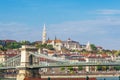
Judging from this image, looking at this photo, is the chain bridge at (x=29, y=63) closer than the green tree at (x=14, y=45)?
Yes

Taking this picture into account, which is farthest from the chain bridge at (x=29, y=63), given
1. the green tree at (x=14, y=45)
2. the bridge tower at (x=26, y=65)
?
the green tree at (x=14, y=45)

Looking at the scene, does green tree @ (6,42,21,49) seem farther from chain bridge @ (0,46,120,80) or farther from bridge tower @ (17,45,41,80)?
bridge tower @ (17,45,41,80)

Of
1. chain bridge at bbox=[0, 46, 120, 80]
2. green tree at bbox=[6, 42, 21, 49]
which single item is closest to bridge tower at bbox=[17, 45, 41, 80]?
chain bridge at bbox=[0, 46, 120, 80]

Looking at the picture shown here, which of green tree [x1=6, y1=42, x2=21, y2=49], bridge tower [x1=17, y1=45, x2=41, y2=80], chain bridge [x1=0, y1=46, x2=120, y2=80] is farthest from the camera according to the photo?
green tree [x1=6, y1=42, x2=21, y2=49]

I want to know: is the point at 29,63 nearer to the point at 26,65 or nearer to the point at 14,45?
the point at 26,65

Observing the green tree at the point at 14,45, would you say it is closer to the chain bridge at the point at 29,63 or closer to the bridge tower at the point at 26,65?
the chain bridge at the point at 29,63

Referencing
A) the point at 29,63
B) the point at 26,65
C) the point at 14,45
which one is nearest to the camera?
the point at 26,65

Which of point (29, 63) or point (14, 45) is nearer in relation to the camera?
point (29, 63)

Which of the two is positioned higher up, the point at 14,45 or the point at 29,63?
the point at 14,45

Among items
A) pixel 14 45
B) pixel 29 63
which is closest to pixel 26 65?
pixel 29 63

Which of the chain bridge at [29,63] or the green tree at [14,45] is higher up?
the green tree at [14,45]

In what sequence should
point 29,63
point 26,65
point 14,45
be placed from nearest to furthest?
point 26,65, point 29,63, point 14,45

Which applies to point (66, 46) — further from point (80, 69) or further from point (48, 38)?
point (80, 69)

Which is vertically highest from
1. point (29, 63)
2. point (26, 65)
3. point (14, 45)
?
point (14, 45)
